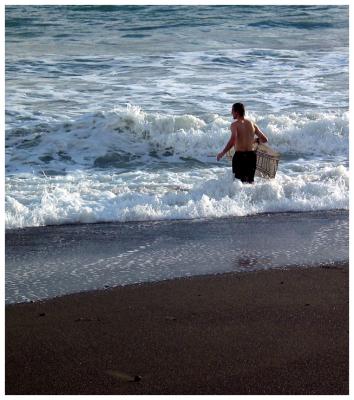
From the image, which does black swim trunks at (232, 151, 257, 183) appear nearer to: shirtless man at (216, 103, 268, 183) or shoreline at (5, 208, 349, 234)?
shirtless man at (216, 103, 268, 183)

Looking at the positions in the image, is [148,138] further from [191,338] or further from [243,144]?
[191,338]

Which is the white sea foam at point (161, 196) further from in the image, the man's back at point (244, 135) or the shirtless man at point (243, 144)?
the man's back at point (244, 135)

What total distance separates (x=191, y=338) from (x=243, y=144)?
16.4 feet

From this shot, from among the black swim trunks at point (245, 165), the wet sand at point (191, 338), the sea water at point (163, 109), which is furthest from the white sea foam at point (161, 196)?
the wet sand at point (191, 338)

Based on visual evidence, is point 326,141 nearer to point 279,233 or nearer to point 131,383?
point 279,233

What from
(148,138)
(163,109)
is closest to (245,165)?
(148,138)

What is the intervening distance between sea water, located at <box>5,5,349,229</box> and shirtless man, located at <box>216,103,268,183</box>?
185 millimetres

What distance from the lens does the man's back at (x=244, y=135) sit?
9.75 meters

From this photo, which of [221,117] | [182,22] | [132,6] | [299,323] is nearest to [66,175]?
[221,117]

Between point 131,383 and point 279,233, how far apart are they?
3765 millimetres

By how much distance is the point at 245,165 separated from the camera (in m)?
9.80

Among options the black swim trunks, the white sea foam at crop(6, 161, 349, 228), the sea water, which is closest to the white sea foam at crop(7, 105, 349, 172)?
the sea water

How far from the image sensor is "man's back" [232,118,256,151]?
975 cm

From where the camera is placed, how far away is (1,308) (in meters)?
5.59
